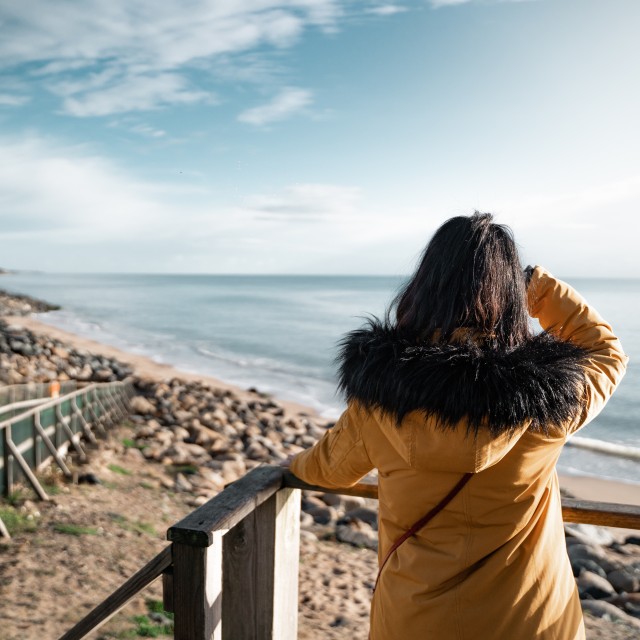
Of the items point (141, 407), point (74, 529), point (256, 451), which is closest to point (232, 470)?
point (256, 451)

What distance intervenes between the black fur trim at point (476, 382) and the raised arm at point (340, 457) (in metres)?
0.16

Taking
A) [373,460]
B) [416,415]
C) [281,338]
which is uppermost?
[416,415]

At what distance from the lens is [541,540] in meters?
1.57

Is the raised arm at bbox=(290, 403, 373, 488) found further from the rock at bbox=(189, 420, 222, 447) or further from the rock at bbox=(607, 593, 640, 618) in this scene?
the rock at bbox=(189, 420, 222, 447)

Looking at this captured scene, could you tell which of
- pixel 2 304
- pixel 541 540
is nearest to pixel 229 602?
pixel 541 540

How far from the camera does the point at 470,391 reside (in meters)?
1.39

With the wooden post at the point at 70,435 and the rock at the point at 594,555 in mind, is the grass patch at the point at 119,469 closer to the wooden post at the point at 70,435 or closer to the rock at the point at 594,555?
the wooden post at the point at 70,435

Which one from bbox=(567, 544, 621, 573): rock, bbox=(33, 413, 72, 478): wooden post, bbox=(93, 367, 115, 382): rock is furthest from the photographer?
bbox=(93, 367, 115, 382): rock

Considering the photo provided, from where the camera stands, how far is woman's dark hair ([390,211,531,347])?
4.94ft

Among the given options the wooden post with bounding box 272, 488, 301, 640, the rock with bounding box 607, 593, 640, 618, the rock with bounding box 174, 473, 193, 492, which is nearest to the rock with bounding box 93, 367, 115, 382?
the rock with bounding box 174, 473, 193, 492

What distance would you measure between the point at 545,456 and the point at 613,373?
311mm

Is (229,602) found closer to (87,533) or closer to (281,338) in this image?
(87,533)

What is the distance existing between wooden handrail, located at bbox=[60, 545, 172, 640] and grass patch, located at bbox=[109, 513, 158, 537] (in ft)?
14.0

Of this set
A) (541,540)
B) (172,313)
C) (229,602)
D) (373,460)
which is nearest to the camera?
(541,540)
